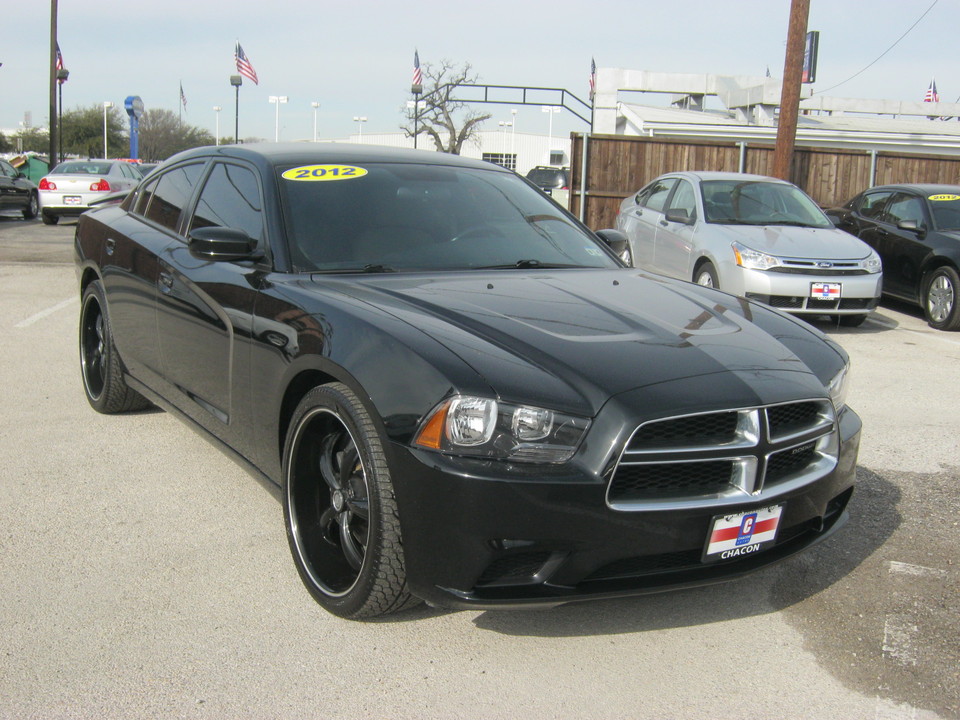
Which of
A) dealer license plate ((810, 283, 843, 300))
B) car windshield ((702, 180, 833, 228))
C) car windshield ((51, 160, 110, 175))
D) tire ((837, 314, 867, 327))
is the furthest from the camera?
car windshield ((51, 160, 110, 175))

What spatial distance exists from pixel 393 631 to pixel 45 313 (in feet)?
23.5

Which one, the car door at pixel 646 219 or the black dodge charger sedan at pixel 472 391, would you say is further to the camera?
the car door at pixel 646 219

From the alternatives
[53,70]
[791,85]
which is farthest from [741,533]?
[53,70]

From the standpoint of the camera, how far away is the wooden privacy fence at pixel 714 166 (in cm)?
1798

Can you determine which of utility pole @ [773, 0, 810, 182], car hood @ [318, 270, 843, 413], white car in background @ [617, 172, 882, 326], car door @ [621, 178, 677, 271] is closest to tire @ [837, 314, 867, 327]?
white car in background @ [617, 172, 882, 326]

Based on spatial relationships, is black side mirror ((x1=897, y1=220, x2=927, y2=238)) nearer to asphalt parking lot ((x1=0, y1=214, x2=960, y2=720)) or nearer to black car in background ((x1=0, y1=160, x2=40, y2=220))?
asphalt parking lot ((x1=0, y1=214, x2=960, y2=720))

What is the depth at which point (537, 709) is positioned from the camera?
8.64ft

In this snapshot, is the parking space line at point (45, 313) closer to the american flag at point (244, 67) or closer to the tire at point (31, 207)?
the tire at point (31, 207)

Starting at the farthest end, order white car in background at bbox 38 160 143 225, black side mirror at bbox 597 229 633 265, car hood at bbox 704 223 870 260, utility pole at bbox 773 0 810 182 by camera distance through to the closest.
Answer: white car in background at bbox 38 160 143 225
utility pole at bbox 773 0 810 182
car hood at bbox 704 223 870 260
black side mirror at bbox 597 229 633 265

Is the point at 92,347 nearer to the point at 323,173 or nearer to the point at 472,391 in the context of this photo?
the point at 323,173

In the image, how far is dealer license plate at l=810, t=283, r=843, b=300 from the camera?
357 inches

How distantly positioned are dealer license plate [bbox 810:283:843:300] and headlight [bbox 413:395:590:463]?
7081mm

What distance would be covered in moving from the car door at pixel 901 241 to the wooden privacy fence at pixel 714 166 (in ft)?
22.3

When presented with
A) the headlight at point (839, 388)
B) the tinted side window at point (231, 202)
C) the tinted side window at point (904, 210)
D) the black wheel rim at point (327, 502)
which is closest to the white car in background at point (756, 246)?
the tinted side window at point (904, 210)
